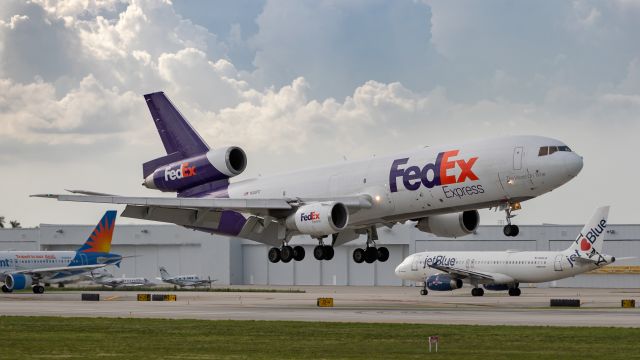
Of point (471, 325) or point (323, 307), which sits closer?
point (471, 325)

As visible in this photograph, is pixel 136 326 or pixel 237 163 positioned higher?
pixel 237 163

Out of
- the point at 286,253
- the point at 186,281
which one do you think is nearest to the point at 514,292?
the point at 286,253

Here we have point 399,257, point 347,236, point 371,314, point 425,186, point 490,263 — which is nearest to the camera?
point 425,186

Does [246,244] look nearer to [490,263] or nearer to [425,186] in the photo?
[490,263]

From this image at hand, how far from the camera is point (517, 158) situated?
172ft

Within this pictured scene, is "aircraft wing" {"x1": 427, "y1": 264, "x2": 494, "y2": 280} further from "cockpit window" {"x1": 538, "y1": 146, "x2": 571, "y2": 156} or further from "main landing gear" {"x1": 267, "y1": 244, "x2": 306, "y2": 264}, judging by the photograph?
"cockpit window" {"x1": 538, "y1": 146, "x2": 571, "y2": 156}

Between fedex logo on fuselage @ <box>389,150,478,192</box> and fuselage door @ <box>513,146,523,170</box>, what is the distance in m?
2.13

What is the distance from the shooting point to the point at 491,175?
174 feet

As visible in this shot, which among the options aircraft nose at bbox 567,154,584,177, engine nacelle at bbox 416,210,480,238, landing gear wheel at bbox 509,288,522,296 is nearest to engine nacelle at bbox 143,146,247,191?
engine nacelle at bbox 416,210,480,238

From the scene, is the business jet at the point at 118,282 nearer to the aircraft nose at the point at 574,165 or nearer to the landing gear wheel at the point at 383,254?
the landing gear wheel at the point at 383,254

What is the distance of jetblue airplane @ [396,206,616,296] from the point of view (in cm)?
9962

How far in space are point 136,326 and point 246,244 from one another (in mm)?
104580

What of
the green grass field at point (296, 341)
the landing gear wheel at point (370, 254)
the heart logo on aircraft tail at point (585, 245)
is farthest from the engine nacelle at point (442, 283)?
the green grass field at point (296, 341)

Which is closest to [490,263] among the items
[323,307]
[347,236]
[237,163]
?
[323,307]
